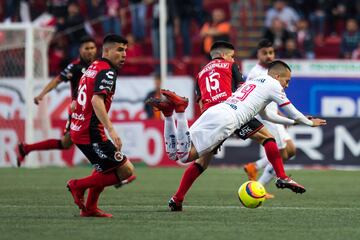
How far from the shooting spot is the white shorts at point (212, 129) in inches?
465

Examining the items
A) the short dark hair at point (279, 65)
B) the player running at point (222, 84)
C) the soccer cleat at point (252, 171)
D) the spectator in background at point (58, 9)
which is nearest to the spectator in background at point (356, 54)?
the spectator in background at point (58, 9)

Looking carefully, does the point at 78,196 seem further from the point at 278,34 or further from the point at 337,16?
the point at 337,16

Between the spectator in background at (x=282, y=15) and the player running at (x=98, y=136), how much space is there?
47.6 feet

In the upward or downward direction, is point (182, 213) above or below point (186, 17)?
below

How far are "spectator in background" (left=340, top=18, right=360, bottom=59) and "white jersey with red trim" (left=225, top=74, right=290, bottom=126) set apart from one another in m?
12.3

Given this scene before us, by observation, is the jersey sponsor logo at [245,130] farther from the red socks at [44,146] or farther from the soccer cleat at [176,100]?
the red socks at [44,146]

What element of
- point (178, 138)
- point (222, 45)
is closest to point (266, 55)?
point (222, 45)

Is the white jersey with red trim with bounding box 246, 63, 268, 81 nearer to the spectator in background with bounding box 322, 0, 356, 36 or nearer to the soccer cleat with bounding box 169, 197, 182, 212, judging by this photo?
the soccer cleat with bounding box 169, 197, 182, 212

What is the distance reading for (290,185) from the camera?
1195cm

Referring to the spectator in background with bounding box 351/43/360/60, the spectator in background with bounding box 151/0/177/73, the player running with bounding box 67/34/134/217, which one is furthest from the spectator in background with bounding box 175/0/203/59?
the player running with bounding box 67/34/134/217

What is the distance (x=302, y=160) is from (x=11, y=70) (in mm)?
6587

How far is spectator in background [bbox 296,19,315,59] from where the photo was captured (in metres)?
24.7

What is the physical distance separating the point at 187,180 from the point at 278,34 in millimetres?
12976

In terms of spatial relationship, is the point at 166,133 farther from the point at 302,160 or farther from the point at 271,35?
the point at 271,35
